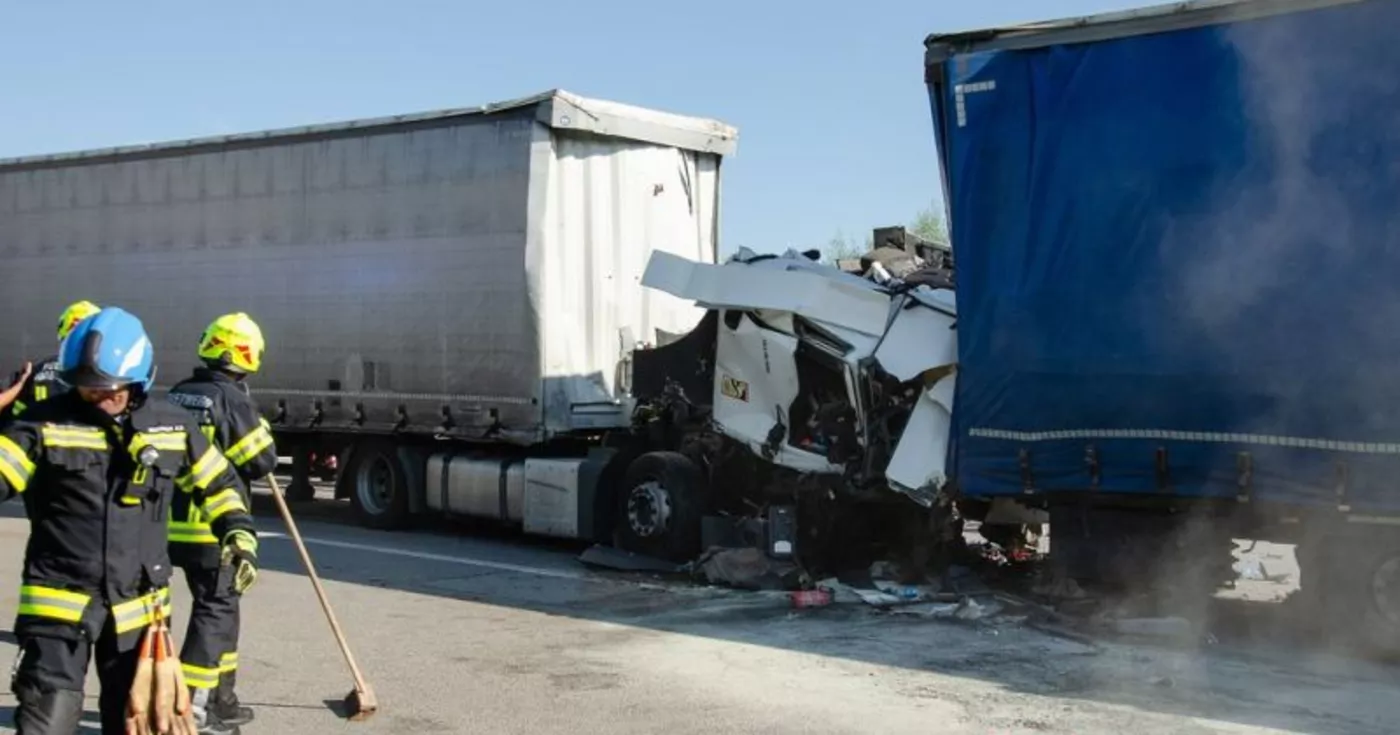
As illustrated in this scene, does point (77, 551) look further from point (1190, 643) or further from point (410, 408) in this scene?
point (410, 408)

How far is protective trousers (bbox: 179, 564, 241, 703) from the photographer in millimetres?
5793

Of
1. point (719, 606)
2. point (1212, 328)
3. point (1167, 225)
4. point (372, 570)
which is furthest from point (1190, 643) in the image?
point (372, 570)

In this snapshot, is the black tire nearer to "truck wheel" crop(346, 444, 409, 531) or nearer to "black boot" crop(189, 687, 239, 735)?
"truck wheel" crop(346, 444, 409, 531)

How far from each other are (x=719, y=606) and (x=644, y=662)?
190 centimetres

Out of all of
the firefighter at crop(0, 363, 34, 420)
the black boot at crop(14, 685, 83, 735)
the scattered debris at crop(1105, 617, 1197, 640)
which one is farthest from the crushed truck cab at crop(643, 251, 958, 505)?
the black boot at crop(14, 685, 83, 735)

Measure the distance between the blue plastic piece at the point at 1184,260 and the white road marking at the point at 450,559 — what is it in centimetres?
352

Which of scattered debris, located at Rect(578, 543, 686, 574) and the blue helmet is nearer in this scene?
the blue helmet

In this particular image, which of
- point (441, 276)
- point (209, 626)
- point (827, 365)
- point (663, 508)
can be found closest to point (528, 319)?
point (441, 276)

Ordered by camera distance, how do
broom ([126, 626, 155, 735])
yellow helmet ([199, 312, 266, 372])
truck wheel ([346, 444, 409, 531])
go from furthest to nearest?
truck wheel ([346, 444, 409, 531]) → yellow helmet ([199, 312, 266, 372]) → broom ([126, 626, 155, 735])

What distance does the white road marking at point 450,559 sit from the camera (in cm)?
1131

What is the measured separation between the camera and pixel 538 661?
7953 mm

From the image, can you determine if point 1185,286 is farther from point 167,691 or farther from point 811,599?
point 167,691

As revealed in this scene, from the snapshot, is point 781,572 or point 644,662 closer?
point 644,662

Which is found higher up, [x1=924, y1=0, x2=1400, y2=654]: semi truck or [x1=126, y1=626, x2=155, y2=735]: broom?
[x1=924, y1=0, x2=1400, y2=654]: semi truck
